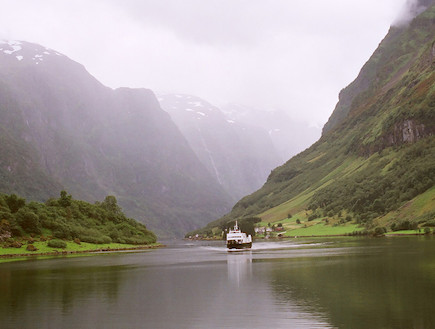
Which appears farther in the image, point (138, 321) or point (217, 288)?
point (217, 288)

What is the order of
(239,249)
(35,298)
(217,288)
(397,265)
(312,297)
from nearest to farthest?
(312,297), (35,298), (217,288), (397,265), (239,249)

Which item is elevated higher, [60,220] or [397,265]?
[60,220]

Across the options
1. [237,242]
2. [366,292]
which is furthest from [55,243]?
[366,292]

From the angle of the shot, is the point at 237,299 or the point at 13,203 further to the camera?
the point at 13,203

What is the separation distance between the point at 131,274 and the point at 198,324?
49.1 meters

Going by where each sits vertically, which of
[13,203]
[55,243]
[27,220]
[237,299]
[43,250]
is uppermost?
[13,203]

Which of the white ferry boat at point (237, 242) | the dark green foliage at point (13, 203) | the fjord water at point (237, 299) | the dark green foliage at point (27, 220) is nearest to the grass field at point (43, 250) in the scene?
the dark green foliage at point (27, 220)

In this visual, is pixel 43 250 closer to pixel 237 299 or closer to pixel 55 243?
pixel 55 243

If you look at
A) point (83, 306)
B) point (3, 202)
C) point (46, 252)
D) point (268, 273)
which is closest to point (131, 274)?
point (268, 273)

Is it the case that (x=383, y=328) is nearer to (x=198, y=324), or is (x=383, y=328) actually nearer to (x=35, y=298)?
(x=198, y=324)

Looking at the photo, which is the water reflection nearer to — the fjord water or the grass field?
the fjord water

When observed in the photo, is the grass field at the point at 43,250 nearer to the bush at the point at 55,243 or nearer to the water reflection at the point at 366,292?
the bush at the point at 55,243

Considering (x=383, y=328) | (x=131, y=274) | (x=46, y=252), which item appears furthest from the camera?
(x=46, y=252)

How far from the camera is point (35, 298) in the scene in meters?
60.4
